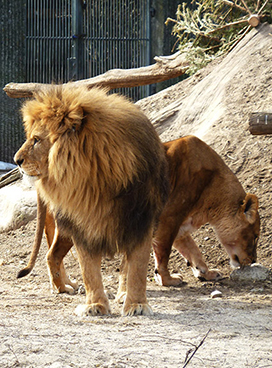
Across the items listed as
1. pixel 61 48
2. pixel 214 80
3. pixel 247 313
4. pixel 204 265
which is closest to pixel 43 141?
pixel 247 313

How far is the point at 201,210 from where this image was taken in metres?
5.26

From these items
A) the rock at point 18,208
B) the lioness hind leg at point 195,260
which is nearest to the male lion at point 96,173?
the lioness hind leg at point 195,260

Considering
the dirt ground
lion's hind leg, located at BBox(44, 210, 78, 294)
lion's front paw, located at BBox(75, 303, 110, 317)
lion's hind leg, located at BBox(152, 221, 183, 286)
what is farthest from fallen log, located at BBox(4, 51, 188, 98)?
lion's front paw, located at BBox(75, 303, 110, 317)

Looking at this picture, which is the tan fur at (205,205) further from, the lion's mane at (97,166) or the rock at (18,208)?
the rock at (18,208)

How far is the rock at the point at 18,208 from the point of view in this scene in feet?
23.1

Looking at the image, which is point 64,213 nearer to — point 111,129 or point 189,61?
point 111,129

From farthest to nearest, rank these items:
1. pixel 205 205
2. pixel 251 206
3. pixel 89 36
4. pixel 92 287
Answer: pixel 89 36
pixel 205 205
pixel 251 206
pixel 92 287

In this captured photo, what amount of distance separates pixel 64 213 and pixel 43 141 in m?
0.46

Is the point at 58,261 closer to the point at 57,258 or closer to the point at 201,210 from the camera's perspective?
the point at 57,258

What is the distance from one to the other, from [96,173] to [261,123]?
118 centimetres

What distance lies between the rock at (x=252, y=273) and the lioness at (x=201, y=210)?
72mm

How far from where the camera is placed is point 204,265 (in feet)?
17.1

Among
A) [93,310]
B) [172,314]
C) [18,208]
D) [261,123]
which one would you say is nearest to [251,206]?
[261,123]

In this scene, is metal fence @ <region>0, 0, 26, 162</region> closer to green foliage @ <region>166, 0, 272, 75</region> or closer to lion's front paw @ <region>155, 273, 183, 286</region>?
green foliage @ <region>166, 0, 272, 75</region>
